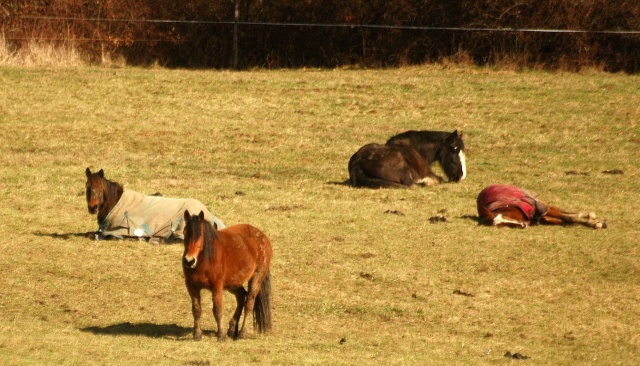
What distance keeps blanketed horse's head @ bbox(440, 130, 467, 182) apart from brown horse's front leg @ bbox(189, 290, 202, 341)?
10.3 meters

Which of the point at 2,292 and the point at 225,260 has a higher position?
the point at 225,260

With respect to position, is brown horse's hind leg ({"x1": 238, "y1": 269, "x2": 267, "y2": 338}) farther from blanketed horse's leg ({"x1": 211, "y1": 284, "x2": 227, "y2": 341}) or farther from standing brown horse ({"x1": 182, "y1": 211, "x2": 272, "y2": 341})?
blanketed horse's leg ({"x1": 211, "y1": 284, "x2": 227, "y2": 341})

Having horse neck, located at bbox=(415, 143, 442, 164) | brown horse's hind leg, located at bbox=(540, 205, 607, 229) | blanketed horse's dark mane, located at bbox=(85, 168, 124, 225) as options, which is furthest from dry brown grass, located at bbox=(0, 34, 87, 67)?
brown horse's hind leg, located at bbox=(540, 205, 607, 229)

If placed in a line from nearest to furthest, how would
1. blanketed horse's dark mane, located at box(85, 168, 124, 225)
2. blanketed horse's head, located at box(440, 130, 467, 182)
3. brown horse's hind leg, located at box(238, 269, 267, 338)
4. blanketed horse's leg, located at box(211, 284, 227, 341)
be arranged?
blanketed horse's leg, located at box(211, 284, 227, 341), brown horse's hind leg, located at box(238, 269, 267, 338), blanketed horse's dark mane, located at box(85, 168, 124, 225), blanketed horse's head, located at box(440, 130, 467, 182)

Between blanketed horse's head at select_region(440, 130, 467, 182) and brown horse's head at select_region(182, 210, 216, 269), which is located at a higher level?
brown horse's head at select_region(182, 210, 216, 269)

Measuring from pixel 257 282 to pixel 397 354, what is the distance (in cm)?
152

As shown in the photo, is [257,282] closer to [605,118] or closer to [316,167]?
[316,167]

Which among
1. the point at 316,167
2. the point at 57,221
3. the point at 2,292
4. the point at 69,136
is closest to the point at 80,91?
the point at 69,136

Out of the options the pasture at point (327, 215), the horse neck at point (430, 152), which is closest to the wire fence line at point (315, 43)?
the pasture at point (327, 215)

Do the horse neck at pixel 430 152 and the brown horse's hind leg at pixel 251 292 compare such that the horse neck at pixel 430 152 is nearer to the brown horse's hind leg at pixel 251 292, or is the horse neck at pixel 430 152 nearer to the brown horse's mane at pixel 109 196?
the brown horse's mane at pixel 109 196

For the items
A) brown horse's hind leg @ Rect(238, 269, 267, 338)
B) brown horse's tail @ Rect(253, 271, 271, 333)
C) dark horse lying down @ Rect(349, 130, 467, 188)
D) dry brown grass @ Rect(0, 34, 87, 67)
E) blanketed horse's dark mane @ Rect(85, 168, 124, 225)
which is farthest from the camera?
dry brown grass @ Rect(0, 34, 87, 67)

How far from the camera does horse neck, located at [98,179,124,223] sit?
1520cm

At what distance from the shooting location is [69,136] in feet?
79.1

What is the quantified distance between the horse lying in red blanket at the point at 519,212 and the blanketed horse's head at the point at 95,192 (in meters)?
5.62
